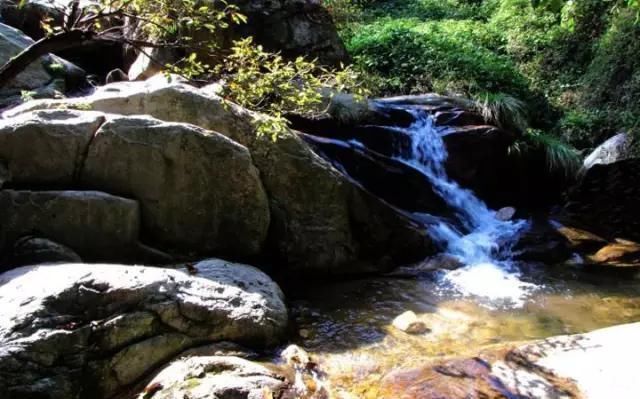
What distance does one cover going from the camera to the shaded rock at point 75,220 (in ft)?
16.8

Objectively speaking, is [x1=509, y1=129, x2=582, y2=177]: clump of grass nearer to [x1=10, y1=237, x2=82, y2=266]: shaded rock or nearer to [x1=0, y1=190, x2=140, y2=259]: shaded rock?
[x1=0, y1=190, x2=140, y2=259]: shaded rock

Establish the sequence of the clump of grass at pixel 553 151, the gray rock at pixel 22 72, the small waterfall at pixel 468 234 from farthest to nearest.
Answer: the clump of grass at pixel 553 151 → the gray rock at pixel 22 72 → the small waterfall at pixel 468 234

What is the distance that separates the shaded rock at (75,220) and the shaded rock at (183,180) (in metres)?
0.30

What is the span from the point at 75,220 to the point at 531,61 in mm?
11339

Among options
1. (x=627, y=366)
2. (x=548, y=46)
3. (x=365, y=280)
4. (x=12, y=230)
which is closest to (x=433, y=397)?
(x=627, y=366)

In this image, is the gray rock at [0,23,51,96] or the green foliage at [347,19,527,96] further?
the green foliage at [347,19,527,96]

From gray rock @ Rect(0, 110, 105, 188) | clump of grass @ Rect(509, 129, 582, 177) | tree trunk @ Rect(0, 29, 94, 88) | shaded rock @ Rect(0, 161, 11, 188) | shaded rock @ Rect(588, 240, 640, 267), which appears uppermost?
tree trunk @ Rect(0, 29, 94, 88)

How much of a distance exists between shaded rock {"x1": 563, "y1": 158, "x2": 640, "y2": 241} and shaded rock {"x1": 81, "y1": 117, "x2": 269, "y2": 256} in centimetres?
556

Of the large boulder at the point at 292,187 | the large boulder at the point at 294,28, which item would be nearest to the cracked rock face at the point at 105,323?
the large boulder at the point at 292,187

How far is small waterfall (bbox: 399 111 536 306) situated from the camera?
21.7 feet

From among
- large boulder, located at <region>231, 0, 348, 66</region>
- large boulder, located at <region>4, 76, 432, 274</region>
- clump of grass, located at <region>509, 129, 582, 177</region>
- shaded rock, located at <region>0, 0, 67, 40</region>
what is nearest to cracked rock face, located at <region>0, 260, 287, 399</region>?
large boulder, located at <region>4, 76, 432, 274</region>

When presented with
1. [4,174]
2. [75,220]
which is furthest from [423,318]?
[4,174]

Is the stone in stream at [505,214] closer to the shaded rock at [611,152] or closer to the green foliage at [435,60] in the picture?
the shaded rock at [611,152]

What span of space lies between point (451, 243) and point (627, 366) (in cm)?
395
